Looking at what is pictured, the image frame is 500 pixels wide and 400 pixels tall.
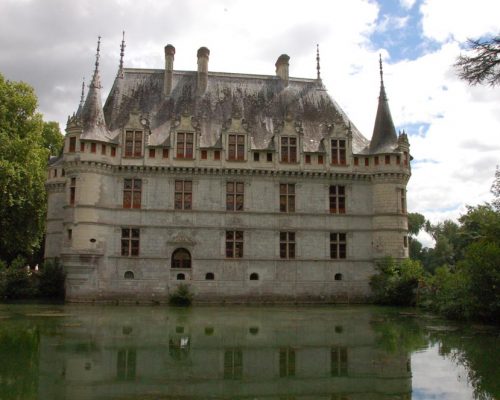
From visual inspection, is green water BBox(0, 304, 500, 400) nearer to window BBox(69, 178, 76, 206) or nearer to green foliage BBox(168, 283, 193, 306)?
green foliage BBox(168, 283, 193, 306)

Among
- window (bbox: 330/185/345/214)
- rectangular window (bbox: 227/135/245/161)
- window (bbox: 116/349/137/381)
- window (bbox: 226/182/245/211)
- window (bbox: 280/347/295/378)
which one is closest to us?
window (bbox: 116/349/137/381)

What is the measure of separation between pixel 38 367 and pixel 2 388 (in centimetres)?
182

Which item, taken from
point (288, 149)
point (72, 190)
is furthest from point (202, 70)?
point (72, 190)

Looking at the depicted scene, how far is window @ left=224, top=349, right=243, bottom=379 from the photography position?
33.2 ft

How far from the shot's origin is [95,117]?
2872cm

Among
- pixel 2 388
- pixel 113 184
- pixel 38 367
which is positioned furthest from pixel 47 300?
pixel 2 388

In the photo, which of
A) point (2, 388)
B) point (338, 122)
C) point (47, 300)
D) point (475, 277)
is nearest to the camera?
point (2, 388)

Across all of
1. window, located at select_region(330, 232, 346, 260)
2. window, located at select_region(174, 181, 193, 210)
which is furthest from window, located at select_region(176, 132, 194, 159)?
window, located at select_region(330, 232, 346, 260)

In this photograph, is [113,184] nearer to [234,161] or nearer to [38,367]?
[234,161]

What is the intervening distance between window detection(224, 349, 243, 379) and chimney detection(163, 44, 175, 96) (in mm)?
22934

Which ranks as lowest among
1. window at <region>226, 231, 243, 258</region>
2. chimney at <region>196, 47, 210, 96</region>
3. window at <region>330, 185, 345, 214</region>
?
window at <region>226, 231, 243, 258</region>

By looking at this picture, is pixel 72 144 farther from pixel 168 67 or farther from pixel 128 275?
pixel 168 67

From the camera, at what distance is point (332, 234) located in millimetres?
29938

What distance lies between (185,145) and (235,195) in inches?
A: 161
